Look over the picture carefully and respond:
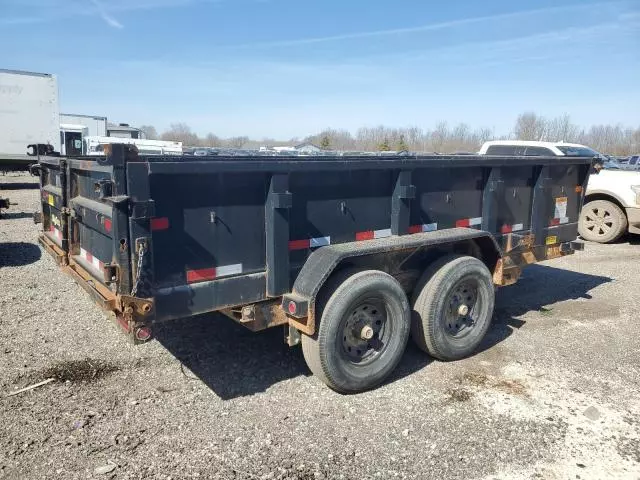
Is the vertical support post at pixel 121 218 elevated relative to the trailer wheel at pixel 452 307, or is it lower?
elevated

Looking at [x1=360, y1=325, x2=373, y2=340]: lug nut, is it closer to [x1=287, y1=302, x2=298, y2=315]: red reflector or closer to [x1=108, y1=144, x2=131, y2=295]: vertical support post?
[x1=287, y1=302, x2=298, y2=315]: red reflector

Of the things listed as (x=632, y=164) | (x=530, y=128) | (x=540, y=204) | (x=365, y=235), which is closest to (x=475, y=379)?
(x=365, y=235)

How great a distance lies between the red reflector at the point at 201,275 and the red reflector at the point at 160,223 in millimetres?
350

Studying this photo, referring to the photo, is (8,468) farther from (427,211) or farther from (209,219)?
(427,211)

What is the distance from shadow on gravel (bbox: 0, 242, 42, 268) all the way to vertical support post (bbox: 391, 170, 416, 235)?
5.91 meters

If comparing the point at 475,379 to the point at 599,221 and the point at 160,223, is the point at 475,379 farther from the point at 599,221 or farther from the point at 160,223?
the point at 599,221

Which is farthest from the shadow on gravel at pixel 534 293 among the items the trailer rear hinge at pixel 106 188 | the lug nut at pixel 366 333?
the trailer rear hinge at pixel 106 188

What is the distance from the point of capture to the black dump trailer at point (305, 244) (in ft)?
10.8

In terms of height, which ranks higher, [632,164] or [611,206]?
[632,164]

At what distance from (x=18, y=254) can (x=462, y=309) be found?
701 cm

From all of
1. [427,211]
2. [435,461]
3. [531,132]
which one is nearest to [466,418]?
[435,461]

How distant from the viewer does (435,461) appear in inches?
131

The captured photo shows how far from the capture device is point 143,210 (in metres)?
3.15

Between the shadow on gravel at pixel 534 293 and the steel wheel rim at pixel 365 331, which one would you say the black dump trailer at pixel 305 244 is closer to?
the steel wheel rim at pixel 365 331
